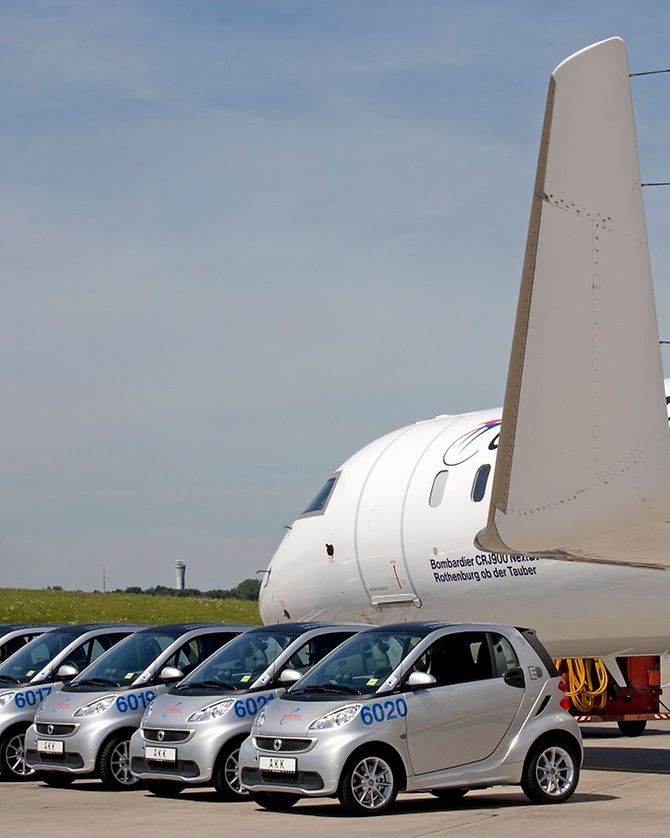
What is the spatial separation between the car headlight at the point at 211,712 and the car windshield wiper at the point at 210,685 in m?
0.55

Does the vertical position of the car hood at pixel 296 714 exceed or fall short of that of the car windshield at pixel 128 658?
it falls short

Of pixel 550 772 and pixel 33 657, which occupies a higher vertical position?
pixel 33 657

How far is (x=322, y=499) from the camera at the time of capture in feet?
78.2

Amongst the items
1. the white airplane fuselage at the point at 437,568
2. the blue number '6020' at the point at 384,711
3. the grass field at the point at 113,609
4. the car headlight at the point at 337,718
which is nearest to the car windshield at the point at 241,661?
the car headlight at the point at 337,718

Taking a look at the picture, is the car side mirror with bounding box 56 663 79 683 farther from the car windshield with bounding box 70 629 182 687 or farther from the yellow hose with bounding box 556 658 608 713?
the yellow hose with bounding box 556 658 608 713

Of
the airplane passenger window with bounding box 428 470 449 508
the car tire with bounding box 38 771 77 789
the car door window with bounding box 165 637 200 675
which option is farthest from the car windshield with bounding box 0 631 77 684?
the airplane passenger window with bounding box 428 470 449 508

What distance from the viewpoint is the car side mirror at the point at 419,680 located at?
50.5ft

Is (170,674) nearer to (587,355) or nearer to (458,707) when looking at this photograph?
(458,707)

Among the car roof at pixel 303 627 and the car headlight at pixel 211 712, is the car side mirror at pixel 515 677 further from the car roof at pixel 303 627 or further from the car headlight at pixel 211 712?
the car headlight at pixel 211 712

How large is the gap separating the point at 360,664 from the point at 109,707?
3.43 metres

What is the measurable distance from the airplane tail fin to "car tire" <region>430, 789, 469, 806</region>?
188 inches

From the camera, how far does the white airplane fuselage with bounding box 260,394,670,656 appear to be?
760 inches

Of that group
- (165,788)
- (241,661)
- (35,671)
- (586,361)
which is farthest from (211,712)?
(586,361)

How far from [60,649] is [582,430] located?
1135 centimetres
